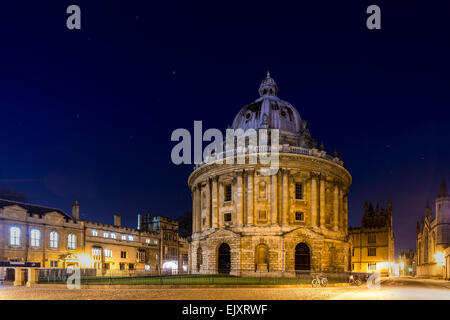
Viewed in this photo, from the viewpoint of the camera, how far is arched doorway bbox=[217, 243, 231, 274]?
52594 mm

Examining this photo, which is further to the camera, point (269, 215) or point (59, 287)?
point (269, 215)

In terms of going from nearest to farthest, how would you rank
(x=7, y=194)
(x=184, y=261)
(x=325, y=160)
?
(x=325, y=160) → (x=7, y=194) → (x=184, y=261)

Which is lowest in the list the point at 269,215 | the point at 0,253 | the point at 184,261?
the point at 184,261

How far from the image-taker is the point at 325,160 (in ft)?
177

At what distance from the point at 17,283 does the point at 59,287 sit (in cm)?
575

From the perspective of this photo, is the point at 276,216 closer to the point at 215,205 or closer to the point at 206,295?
the point at 215,205

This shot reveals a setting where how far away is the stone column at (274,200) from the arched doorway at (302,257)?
419 centimetres

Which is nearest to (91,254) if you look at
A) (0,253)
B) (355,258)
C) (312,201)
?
(0,253)

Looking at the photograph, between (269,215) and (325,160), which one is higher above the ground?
(325,160)

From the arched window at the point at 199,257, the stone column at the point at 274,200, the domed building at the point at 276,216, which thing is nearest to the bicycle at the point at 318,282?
the domed building at the point at 276,216

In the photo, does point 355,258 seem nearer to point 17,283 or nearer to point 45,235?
point 45,235

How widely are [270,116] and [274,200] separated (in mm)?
14978

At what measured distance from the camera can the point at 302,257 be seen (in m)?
50.9
